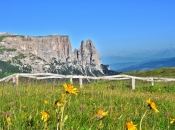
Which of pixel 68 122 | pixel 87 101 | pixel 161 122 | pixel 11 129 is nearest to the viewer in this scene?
pixel 11 129

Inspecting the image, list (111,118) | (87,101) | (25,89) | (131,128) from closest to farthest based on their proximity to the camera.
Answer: (131,128), (111,118), (87,101), (25,89)

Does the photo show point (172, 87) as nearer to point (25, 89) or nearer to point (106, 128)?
point (25, 89)

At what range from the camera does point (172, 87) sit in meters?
17.2

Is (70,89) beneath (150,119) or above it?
above

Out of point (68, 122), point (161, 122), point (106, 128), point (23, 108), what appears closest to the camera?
point (106, 128)

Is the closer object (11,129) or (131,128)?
(131,128)

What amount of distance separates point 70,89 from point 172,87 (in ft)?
52.4

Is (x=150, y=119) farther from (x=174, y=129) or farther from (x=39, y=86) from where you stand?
(x=39, y=86)

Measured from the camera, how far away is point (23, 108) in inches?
214

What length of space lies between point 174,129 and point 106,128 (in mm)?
1442

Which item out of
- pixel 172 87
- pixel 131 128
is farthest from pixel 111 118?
pixel 172 87

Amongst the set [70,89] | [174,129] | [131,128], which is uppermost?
[70,89]

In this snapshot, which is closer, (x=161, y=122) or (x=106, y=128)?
(x=106, y=128)

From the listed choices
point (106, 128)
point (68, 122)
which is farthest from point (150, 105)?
point (68, 122)
